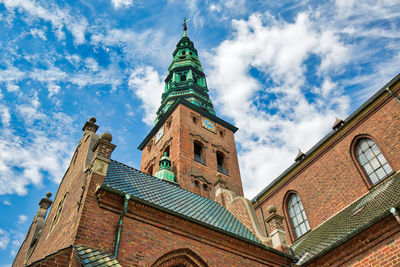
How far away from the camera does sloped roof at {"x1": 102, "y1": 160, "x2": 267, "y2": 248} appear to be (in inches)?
420

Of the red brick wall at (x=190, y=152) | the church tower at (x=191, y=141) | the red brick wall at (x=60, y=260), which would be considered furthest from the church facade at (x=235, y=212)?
the church tower at (x=191, y=141)

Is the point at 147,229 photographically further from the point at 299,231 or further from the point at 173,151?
the point at 173,151

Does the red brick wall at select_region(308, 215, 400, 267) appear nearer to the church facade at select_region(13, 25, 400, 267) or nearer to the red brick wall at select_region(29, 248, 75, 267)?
the church facade at select_region(13, 25, 400, 267)

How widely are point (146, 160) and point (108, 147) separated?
20.9 metres

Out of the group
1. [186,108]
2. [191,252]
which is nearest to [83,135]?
[191,252]

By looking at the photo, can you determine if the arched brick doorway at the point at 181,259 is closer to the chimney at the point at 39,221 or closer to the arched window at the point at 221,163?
the chimney at the point at 39,221

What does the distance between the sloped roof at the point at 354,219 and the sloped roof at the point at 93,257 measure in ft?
24.0

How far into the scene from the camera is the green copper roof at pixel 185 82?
33144mm

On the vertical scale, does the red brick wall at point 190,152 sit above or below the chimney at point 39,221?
above

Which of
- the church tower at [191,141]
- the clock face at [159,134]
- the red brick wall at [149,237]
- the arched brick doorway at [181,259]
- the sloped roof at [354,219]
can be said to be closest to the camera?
the red brick wall at [149,237]

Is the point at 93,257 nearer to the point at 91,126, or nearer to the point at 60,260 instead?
the point at 60,260

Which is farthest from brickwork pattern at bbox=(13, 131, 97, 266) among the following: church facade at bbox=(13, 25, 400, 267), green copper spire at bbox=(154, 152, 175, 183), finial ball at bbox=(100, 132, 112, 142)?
green copper spire at bbox=(154, 152, 175, 183)

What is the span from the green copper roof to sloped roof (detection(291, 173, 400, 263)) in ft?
63.7

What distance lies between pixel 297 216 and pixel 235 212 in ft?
14.2
